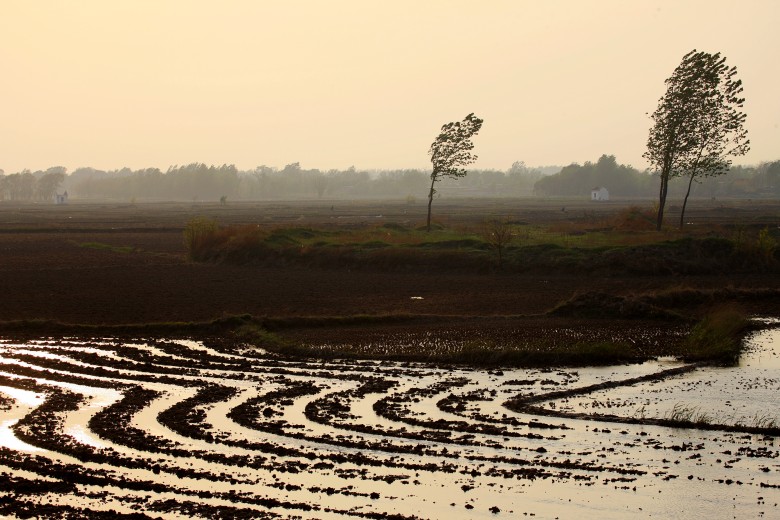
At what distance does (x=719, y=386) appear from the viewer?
787 inches

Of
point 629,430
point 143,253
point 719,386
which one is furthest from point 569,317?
point 143,253

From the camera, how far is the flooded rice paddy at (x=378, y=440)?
12.3 meters

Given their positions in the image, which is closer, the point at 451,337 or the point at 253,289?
the point at 451,337

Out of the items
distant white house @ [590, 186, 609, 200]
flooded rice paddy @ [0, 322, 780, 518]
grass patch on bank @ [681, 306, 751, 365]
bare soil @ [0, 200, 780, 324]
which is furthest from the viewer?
distant white house @ [590, 186, 609, 200]

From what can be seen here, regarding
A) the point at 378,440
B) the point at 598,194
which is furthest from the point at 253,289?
the point at 598,194

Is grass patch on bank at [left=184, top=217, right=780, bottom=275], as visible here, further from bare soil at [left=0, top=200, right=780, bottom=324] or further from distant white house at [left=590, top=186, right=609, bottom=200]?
A: distant white house at [left=590, top=186, right=609, bottom=200]

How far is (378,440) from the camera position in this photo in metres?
15.5

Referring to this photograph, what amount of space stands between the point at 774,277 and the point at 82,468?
35392mm

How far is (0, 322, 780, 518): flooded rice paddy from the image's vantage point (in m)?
12.3

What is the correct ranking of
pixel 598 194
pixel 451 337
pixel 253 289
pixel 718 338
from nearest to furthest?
pixel 718 338 < pixel 451 337 < pixel 253 289 < pixel 598 194

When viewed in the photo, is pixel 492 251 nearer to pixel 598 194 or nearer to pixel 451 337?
pixel 451 337

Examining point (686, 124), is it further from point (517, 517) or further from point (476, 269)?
point (517, 517)

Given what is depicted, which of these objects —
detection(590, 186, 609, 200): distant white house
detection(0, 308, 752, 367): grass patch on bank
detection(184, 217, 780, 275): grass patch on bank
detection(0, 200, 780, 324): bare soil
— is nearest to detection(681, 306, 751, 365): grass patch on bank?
detection(0, 308, 752, 367): grass patch on bank

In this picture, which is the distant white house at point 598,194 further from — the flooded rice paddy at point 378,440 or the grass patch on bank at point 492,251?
the flooded rice paddy at point 378,440
